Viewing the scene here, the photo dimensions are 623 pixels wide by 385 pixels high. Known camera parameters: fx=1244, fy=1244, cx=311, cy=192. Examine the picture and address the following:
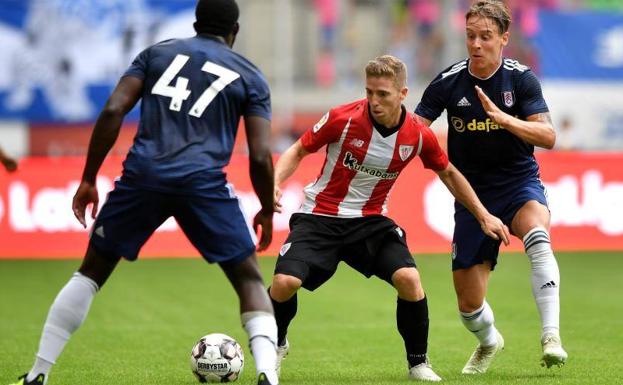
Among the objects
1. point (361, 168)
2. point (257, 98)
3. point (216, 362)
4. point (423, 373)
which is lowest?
point (216, 362)

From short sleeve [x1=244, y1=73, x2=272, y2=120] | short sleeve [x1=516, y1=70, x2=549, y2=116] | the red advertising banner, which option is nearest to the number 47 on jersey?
short sleeve [x1=244, y1=73, x2=272, y2=120]

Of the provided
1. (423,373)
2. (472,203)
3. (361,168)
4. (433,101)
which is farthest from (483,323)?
(433,101)

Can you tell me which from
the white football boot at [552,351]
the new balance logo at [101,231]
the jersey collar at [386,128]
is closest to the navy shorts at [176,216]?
the new balance logo at [101,231]

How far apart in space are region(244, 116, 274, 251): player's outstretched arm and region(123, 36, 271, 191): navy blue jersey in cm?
7

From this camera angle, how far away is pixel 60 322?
7074mm

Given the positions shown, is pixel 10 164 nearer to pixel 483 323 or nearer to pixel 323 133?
pixel 323 133

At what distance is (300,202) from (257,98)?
12165mm

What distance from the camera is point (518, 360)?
9812 millimetres

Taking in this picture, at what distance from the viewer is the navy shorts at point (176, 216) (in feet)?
22.9

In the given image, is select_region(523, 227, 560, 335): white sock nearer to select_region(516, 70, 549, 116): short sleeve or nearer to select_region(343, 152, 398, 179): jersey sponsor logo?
select_region(516, 70, 549, 116): short sleeve

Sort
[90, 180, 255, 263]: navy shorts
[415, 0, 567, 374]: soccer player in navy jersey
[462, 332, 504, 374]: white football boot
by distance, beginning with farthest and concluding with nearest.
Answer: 1. [462, 332, 504, 374]: white football boot
2. [415, 0, 567, 374]: soccer player in navy jersey
3. [90, 180, 255, 263]: navy shorts

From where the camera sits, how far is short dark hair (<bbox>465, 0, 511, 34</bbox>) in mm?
8633

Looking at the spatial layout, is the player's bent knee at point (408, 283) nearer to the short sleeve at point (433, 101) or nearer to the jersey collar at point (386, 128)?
the jersey collar at point (386, 128)

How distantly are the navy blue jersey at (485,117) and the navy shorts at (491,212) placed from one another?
0.07 metres
